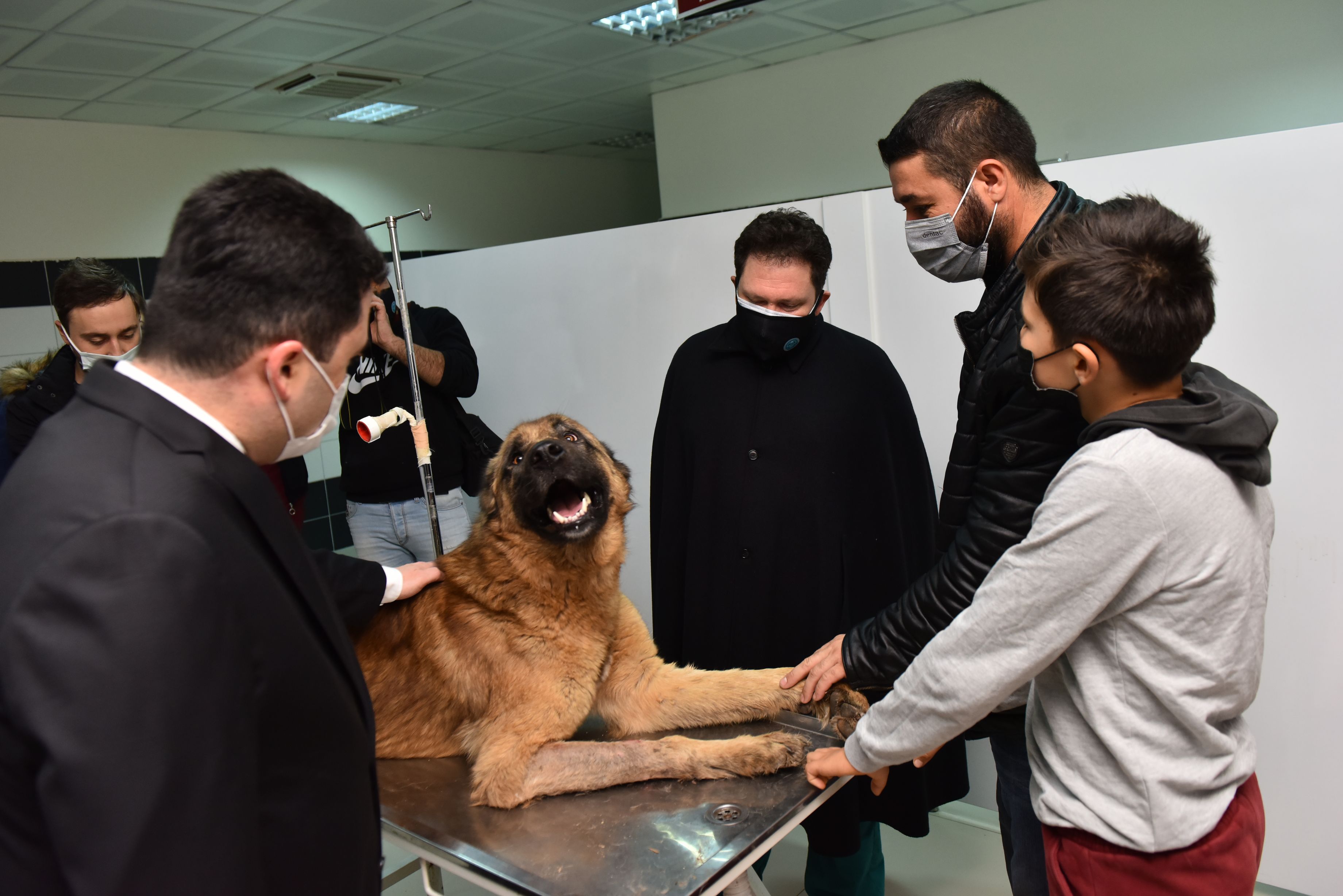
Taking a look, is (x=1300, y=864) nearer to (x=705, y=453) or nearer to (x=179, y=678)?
(x=705, y=453)

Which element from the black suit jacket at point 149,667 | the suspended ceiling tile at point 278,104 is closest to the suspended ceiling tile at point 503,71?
the suspended ceiling tile at point 278,104

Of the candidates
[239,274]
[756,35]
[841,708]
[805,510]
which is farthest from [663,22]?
[239,274]

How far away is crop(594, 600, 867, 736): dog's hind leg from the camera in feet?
5.53

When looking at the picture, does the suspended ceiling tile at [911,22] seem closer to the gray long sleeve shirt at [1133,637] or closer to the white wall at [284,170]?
the white wall at [284,170]

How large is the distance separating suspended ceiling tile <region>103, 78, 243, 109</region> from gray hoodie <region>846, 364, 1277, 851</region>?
5.75 meters

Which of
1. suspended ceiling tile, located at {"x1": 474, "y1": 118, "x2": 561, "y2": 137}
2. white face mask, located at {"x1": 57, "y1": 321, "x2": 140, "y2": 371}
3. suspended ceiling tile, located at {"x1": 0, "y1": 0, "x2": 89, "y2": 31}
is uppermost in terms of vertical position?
suspended ceiling tile, located at {"x1": 474, "y1": 118, "x2": 561, "y2": 137}

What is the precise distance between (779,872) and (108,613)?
2.60 meters

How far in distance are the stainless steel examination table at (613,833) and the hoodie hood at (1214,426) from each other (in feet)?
2.49

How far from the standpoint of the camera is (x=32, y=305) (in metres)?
5.30

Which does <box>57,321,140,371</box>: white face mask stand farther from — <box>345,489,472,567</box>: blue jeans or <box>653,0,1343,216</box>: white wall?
<box>653,0,1343,216</box>: white wall

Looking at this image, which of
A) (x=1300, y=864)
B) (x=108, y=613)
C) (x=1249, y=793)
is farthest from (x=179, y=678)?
(x=1300, y=864)

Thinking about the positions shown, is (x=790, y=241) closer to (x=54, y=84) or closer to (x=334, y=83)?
(x=334, y=83)

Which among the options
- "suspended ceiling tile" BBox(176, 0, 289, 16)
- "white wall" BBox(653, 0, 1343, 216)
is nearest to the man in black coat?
"suspended ceiling tile" BBox(176, 0, 289, 16)

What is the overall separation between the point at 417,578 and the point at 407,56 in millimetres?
4435
